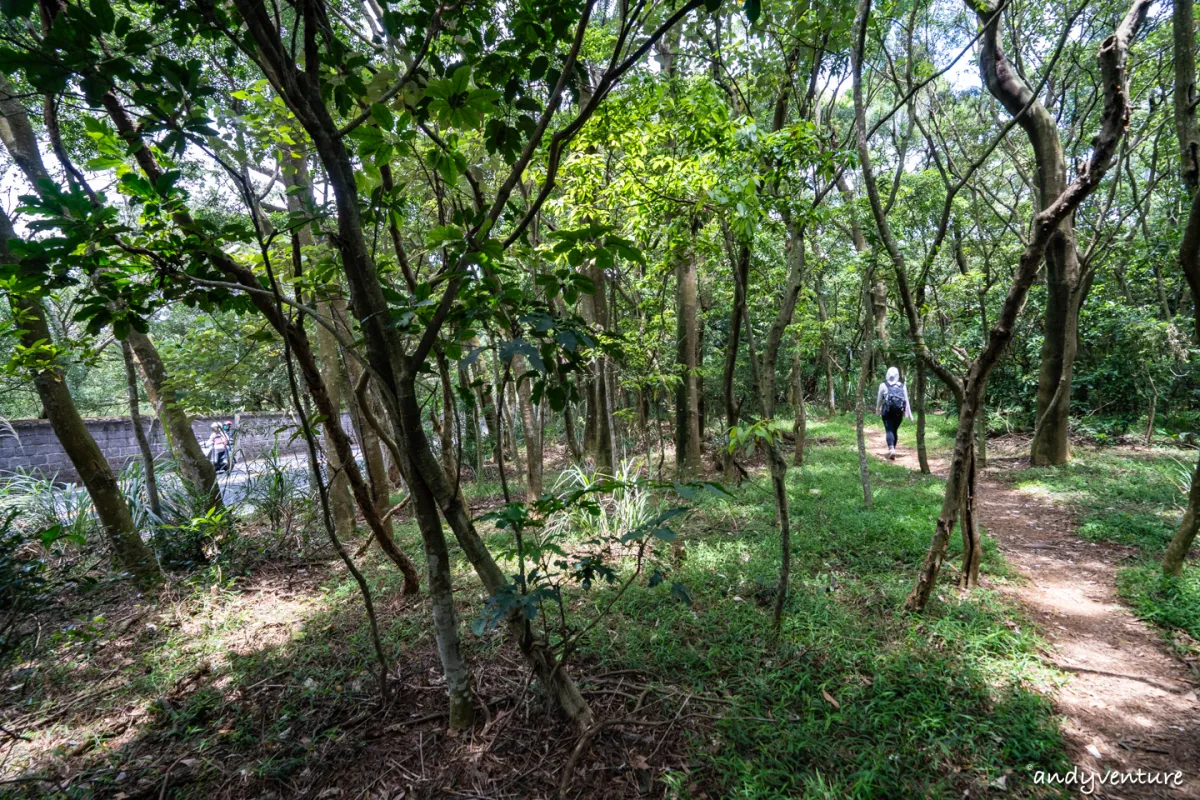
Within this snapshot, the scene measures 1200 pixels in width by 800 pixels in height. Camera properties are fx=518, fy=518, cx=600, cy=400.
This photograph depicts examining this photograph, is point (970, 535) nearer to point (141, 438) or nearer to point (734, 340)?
point (734, 340)

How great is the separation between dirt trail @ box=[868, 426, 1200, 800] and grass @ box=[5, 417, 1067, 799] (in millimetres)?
149

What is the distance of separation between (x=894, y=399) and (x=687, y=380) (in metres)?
4.57

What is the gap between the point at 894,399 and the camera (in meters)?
8.61

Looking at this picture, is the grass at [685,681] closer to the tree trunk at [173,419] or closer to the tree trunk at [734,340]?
the tree trunk at [734,340]

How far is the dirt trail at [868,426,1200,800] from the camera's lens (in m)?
2.22

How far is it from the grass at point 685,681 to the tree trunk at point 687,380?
2.10 metres

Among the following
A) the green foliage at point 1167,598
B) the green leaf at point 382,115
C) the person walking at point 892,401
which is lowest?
the green foliage at point 1167,598

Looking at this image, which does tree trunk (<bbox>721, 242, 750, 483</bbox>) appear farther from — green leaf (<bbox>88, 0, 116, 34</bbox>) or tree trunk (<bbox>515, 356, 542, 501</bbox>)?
green leaf (<bbox>88, 0, 116, 34</bbox>)

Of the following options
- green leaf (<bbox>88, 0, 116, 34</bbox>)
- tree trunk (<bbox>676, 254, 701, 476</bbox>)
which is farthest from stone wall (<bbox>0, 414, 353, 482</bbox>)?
green leaf (<bbox>88, 0, 116, 34</bbox>)

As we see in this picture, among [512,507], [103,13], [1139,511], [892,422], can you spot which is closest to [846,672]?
[512,507]

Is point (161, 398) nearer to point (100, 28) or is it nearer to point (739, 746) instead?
point (100, 28)

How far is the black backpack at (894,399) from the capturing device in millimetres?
8602

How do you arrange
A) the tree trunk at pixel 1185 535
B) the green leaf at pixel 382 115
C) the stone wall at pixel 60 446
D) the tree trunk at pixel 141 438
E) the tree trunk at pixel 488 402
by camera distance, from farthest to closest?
the stone wall at pixel 60 446
the tree trunk at pixel 141 438
the tree trunk at pixel 1185 535
the tree trunk at pixel 488 402
the green leaf at pixel 382 115

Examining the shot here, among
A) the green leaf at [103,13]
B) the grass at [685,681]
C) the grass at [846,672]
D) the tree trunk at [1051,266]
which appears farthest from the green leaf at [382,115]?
the tree trunk at [1051,266]
